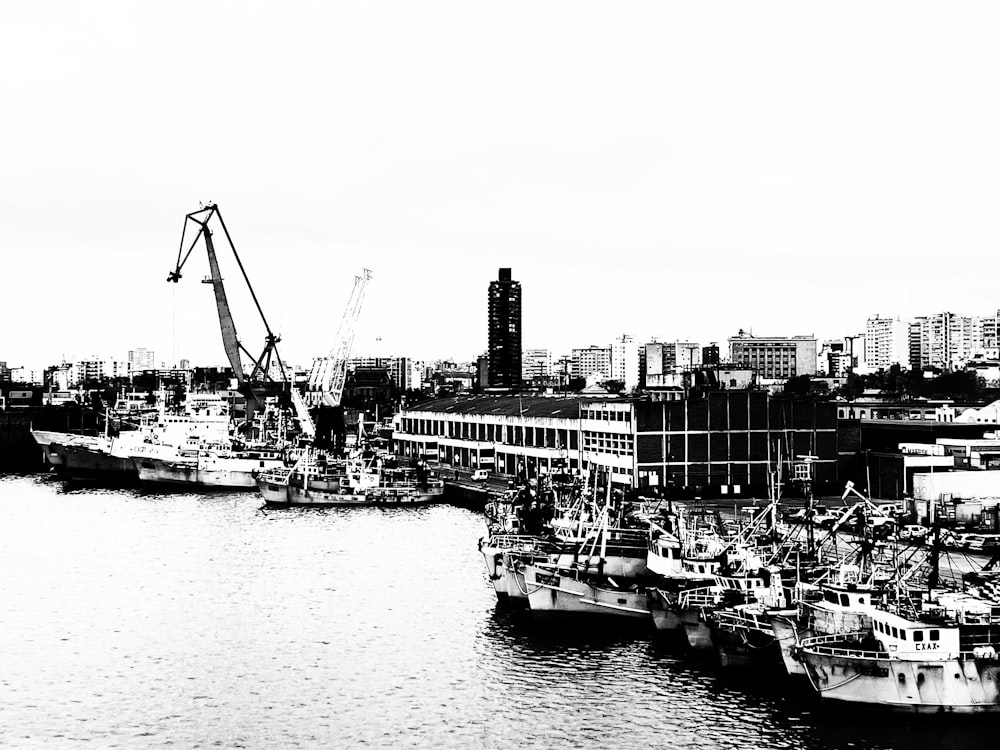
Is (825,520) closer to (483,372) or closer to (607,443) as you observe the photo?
(607,443)

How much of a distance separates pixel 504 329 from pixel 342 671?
10544cm

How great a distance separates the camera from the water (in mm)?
17266

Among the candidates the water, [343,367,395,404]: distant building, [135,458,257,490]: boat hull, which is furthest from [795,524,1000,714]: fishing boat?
[343,367,395,404]: distant building

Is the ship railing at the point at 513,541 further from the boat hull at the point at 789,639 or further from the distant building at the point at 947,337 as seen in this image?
the distant building at the point at 947,337

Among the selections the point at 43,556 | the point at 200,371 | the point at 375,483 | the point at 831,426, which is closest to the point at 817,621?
the point at 43,556

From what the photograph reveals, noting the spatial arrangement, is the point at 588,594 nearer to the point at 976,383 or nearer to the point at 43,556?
the point at 43,556

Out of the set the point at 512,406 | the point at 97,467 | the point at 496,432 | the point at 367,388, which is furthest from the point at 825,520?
the point at 367,388

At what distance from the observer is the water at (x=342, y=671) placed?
680 inches

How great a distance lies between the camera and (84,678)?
20203mm

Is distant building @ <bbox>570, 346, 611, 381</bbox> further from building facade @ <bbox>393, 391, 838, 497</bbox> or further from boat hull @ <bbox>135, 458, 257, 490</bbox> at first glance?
building facade @ <bbox>393, 391, 838, 497</bbox>

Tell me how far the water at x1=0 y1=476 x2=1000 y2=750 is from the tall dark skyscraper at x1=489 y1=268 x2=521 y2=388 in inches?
3655

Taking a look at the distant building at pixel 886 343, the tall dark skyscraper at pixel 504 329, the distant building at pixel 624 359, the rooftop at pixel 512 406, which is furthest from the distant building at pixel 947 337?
the rooftop at pixel 512 406

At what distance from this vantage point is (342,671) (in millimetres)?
20562

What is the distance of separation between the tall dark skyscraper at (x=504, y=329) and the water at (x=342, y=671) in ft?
305
